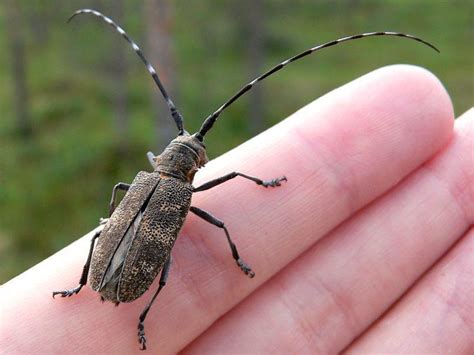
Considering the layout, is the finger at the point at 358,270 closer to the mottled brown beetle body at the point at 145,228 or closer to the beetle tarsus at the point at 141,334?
the beetle tarsus at the point at 141,334

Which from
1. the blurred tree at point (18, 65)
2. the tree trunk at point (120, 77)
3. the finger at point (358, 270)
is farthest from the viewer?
the blurred tree at point (18, 65)

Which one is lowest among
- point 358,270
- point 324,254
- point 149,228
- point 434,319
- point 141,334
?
point 434,319

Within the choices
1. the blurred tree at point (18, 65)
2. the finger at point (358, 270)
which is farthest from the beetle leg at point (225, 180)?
the blurred tree at point (18, 65)

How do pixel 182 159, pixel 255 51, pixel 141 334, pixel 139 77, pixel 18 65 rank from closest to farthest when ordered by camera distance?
pixel 141 334
pixel 182 159
pixel 255 51
pixel 18 65
pixel 139 77

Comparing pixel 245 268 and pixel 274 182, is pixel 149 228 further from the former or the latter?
pixel 274 182

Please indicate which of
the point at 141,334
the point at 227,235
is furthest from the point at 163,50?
the point at 141,334
